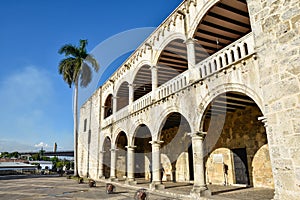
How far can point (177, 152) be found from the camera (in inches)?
525

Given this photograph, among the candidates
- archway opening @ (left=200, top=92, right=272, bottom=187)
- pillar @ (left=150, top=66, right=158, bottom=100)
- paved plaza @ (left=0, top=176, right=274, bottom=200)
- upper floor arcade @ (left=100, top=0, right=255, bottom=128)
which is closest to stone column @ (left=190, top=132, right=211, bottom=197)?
paved plaza @ (left=0, top=176, right=274, bottom=200)

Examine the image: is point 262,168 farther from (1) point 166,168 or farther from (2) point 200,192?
(1) point 166,168

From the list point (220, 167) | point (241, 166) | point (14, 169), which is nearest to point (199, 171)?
point (241, 166)

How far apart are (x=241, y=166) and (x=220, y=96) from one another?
12.2 feet

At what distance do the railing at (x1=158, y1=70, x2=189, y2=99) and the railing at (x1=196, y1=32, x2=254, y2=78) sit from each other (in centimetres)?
85

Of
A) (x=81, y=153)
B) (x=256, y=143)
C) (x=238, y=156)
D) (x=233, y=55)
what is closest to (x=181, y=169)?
(x=238, y=156)

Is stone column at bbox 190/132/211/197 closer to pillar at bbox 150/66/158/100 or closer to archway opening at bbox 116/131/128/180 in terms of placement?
pillar at bbox 150/66/158/100

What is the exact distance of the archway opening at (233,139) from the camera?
851 cm

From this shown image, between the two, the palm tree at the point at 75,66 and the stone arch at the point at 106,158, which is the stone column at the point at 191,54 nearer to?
the stone arch at the point at 106,158

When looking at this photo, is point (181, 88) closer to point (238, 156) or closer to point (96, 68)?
point (238, 156)

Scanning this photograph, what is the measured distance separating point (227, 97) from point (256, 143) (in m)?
2.61

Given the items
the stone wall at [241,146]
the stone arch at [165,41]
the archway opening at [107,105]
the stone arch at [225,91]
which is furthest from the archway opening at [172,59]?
the archway opening at [107,105]

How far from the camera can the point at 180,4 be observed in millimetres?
9195

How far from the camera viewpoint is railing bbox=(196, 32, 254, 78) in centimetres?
610
